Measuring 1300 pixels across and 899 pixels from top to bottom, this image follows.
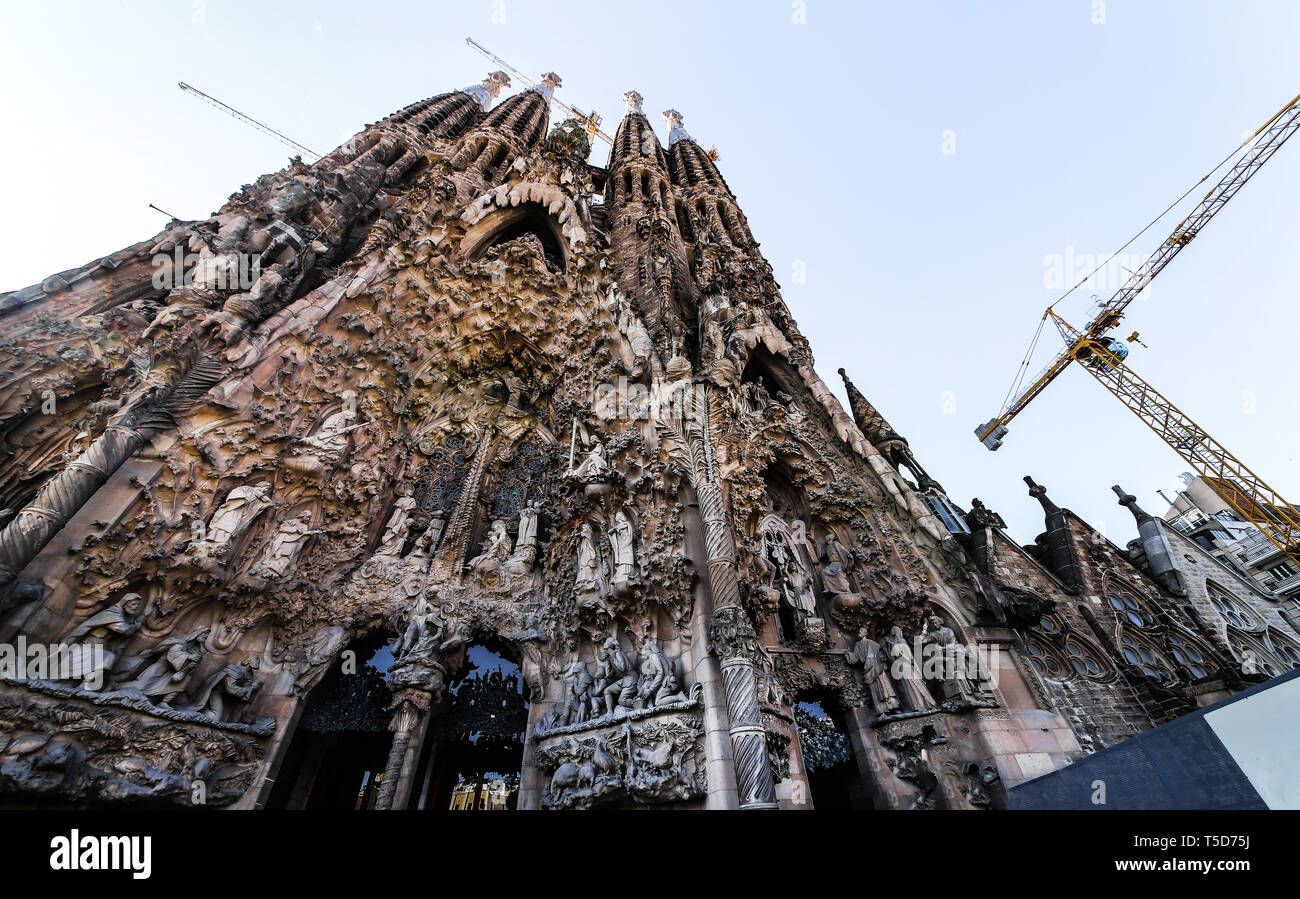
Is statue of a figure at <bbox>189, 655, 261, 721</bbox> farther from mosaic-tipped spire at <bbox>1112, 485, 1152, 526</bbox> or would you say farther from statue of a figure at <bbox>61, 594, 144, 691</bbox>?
mosaic-tipped spire at <bbox>1112, 485, 1152, 526</bbox>

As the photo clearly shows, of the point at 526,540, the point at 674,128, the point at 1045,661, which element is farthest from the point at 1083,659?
the point at 674,128

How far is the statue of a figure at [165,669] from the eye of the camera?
5.83m

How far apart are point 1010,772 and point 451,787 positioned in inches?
286

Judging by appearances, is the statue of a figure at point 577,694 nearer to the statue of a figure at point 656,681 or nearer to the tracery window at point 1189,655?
the statue of a figure at point 656,681

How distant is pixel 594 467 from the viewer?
773 centimetres

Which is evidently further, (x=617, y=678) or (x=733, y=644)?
(x=617, y=678)

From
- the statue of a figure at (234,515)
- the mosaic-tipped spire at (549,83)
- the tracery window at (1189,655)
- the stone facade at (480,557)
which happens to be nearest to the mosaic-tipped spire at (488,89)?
the mosaic-tipped spire at (549,83)

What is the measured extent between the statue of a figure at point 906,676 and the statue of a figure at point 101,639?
946 centimetres

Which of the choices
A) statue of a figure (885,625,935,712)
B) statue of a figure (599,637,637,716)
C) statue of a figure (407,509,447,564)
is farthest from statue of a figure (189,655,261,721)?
statue of a figure (885,625,935,712)

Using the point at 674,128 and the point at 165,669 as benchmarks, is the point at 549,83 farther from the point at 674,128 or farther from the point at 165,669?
the point at 165,669

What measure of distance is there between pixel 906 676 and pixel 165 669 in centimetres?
928

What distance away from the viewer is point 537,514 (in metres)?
9.45

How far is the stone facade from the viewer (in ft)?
18.6
